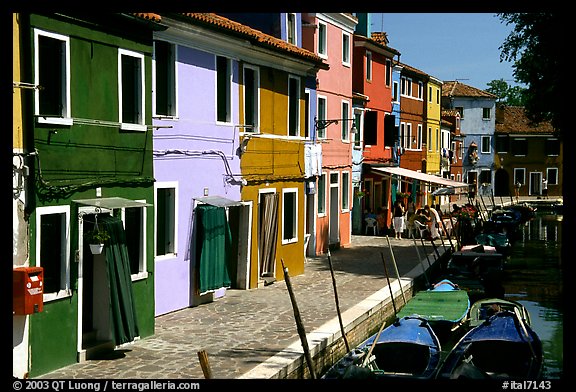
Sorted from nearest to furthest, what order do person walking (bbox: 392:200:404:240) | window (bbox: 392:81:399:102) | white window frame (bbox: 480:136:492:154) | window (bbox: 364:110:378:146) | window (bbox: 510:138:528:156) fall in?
person walking (bbox: 392:200:404:240) → window (bbox: 364:110:378:146) → window (bbox: 392:81:399:102) → white window frame (bbox: 480:136:492:154) → window (bbox: 510:138:528:156)

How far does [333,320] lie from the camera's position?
1539cm

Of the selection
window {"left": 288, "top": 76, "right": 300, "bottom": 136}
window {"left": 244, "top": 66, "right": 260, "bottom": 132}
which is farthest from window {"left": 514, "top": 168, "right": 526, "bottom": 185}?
window {"left": 244, "top": 66, "right": 260, "bottom": 132}

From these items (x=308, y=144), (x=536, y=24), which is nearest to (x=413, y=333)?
(x=308, y=144)

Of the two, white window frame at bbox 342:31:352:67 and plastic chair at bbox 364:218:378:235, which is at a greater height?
white window frame at bbox 342:31:352:67

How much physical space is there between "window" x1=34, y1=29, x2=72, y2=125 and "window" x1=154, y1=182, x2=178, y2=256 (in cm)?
396

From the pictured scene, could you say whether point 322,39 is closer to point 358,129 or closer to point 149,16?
point 358,129

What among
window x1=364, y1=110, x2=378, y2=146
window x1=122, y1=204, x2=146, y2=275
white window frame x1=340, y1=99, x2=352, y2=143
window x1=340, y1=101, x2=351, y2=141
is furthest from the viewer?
window x1=364, y1=110, x2=378, y2=146

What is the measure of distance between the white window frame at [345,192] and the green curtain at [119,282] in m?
17.4

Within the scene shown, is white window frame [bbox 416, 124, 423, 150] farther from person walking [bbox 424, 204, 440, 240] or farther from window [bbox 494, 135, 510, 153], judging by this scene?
window [bbox 494, 135, 510, 153]

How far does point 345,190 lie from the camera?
3070 cm

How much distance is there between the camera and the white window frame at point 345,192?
30.1m

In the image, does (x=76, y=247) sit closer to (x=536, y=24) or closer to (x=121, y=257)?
(x=121, y=257)

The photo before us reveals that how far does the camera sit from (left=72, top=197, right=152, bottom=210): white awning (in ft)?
40.4

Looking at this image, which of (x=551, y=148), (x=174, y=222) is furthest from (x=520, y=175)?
(x=174, y=222)
